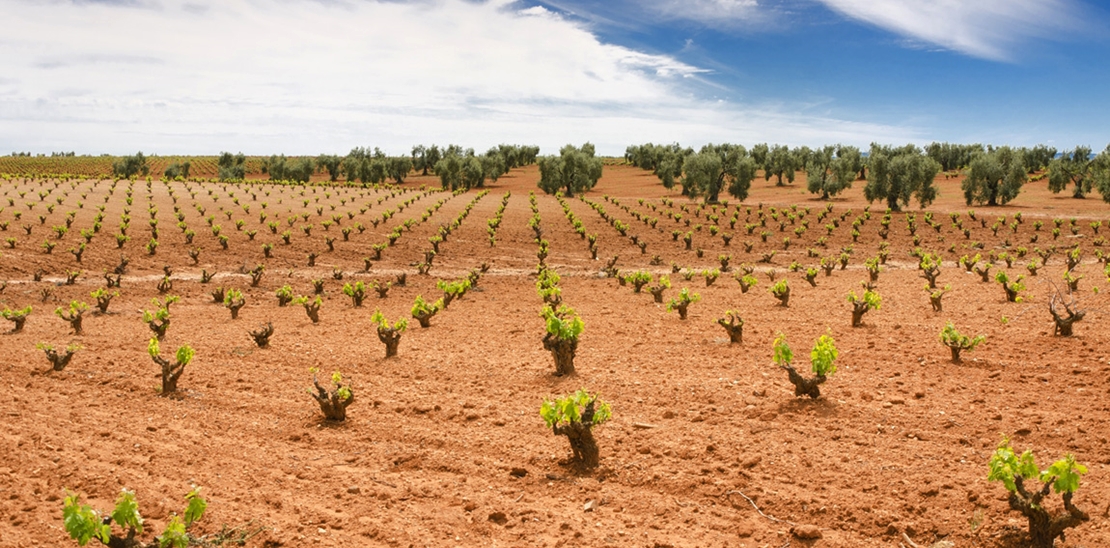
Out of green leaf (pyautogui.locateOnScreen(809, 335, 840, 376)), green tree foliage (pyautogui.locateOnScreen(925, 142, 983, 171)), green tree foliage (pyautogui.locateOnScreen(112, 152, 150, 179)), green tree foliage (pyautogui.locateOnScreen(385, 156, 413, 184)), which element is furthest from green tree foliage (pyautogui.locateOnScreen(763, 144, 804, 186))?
green tree foliage (pyautogui.locateOnScreen(112, 152, 150, 179))

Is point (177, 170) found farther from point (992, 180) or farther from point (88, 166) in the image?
point (992, 180)

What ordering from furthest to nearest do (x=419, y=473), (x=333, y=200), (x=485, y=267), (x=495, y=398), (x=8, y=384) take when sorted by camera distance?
(x=333, y=200), (x=485, y=267), (x=8, y=384), (x=495, y=398), (x=419, y=473)

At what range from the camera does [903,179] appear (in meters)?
58.2

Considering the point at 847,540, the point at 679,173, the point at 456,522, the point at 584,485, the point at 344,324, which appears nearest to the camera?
the point at 847,540

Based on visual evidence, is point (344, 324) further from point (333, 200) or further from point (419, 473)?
point (333, 200)

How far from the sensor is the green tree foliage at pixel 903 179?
2295 inches

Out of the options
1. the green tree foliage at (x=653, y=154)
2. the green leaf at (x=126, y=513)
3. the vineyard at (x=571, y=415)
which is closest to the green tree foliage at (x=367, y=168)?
the green tree foliage at (x=653, y=154)

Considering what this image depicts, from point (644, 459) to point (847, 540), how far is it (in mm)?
2523

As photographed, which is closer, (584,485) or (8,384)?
(584,485)

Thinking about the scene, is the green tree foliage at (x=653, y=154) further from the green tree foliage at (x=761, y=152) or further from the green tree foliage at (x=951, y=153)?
the green tree foliage at (x=951, y=153)

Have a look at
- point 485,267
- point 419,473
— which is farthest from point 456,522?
point 485,267

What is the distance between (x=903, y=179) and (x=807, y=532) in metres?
60.1

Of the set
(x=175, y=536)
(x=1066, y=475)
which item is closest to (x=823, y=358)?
(x=1066, y=475)

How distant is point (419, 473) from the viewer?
8.09 meters
